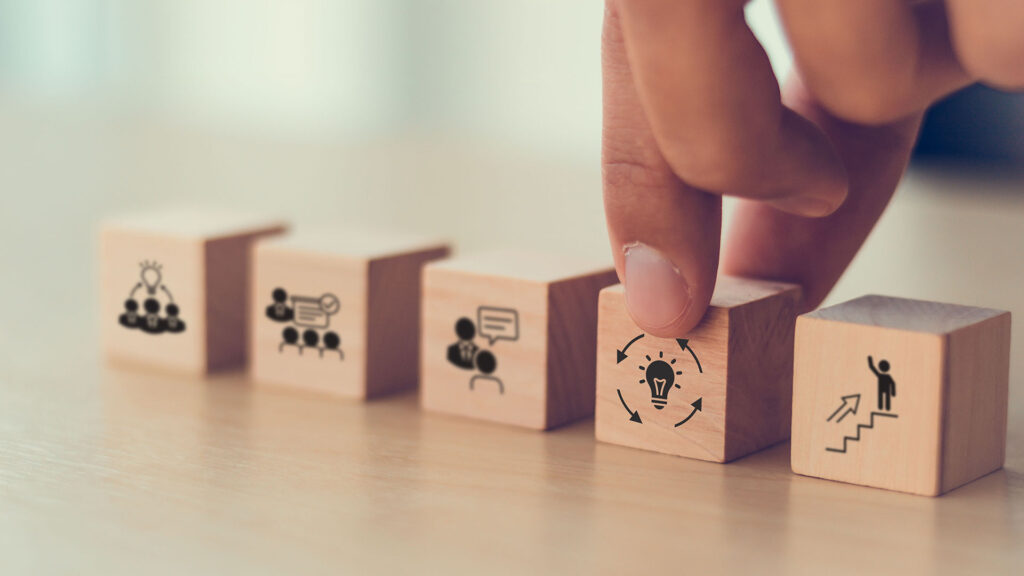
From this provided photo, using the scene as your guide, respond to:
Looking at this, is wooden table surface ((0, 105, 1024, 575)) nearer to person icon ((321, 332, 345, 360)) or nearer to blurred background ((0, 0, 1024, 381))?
person icon ((321, 332, 345, 360))

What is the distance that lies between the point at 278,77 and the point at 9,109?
0.66 metres

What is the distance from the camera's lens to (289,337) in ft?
2.88

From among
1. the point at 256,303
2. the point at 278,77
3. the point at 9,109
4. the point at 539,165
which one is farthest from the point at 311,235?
the point at 278,77

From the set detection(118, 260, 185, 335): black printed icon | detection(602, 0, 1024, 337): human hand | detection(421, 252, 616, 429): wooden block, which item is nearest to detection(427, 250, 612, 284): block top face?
detection(421, 252, 616, 429): wooden block

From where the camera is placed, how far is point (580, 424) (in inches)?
31.6

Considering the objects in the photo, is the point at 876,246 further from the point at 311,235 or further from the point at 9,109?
the point at 9,109

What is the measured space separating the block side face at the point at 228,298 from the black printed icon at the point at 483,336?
196 millimetres

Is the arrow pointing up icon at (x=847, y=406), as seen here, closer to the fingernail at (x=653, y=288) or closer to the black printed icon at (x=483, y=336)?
the fingernail at (x=653, y=288)

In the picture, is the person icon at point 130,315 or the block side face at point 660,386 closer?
the block side face at point 660,386

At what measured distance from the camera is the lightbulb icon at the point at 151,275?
36.5 inches

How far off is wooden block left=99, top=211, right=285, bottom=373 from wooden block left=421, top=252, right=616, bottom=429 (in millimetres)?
179

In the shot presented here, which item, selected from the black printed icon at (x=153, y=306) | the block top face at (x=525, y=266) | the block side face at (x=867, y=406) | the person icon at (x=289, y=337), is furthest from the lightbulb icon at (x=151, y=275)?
the block side face at (x=867, y=406)

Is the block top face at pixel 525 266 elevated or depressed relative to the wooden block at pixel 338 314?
elevated

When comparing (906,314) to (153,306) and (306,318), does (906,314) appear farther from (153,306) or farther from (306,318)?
(153,306)
